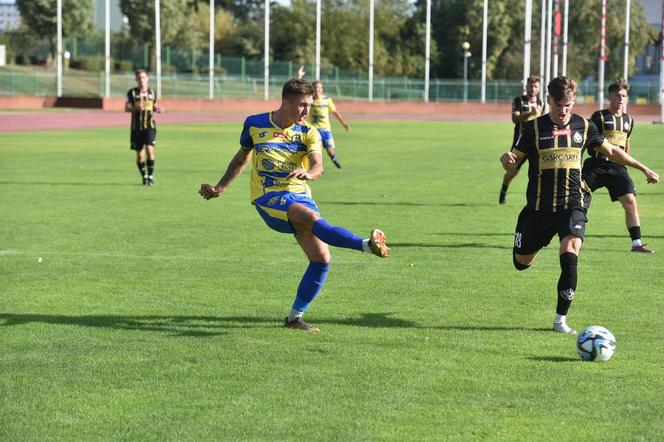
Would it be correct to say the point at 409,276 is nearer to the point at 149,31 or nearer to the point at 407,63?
the point at 149,31

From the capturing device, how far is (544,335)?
790 centimetres

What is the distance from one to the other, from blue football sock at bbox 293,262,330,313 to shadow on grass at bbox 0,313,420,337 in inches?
10.1

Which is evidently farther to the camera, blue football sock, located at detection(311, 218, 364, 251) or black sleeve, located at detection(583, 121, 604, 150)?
black sleeve, located at detection(583, 121, 604, 150)

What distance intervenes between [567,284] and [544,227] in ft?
2.01

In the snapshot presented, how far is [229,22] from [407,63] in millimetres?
18296

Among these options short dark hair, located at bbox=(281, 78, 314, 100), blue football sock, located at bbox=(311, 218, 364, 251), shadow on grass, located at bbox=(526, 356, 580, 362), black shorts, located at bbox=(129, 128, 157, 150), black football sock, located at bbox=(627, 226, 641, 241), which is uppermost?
short dark hair, located at bbox=(281, 78, 314, 100)

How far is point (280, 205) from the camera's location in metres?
8.08

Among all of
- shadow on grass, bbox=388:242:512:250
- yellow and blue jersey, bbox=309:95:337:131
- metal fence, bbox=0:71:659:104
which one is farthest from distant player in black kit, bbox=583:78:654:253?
metal fence, bbox=0:71:659:104

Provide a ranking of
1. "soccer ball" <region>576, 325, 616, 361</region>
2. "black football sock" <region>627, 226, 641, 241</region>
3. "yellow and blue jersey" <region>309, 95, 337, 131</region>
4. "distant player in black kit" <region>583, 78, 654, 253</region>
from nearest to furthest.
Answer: "soccer ball" <region>576, 325, 616, 361</region> → "black football sock" <region>627, 226, 641, 241</region> → "distant player in black kit" <region>583, 78, 654, 253</region> → "yellow and blue jersey" <region>309, 95, 337, 131</region>

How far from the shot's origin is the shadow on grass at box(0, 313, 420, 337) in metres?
8.13

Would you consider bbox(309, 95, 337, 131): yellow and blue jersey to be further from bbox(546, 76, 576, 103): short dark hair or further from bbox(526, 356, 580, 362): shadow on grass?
bbox(526, 356, 580, 362): shadow on grass

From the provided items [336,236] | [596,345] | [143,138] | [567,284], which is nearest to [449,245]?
[567,284]

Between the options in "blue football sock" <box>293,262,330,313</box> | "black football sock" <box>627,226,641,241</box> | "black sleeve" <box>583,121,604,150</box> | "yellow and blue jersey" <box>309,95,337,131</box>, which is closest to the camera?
"blue football sock" <box>293,262,330,313</box>

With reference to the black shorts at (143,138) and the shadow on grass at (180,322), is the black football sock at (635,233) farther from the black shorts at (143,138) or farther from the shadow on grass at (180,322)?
the black shorts at (143,138)
